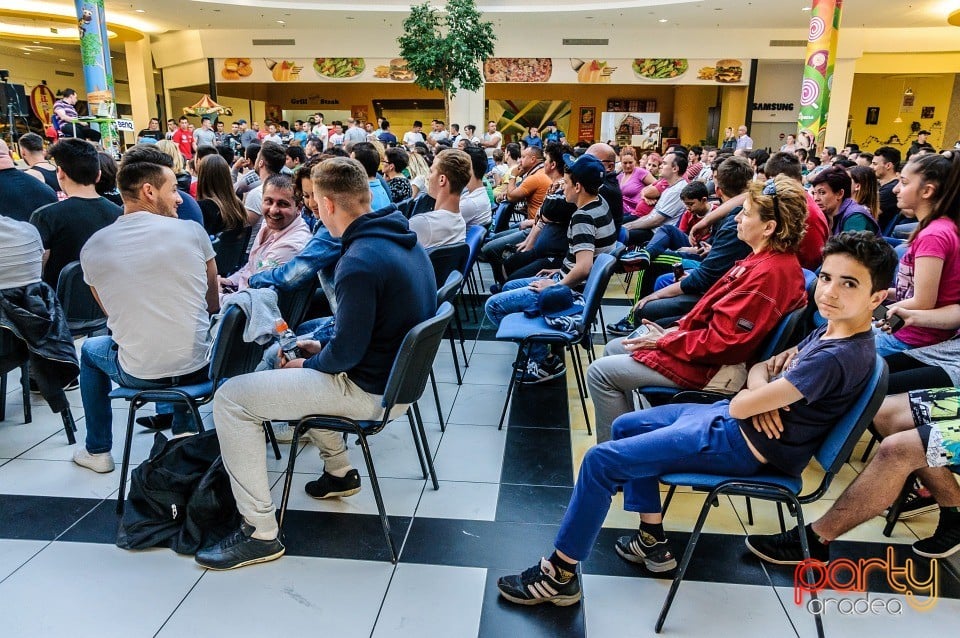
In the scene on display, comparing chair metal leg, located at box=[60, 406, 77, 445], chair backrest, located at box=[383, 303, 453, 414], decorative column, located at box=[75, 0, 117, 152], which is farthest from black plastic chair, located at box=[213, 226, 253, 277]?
decorative column, located at box=[75, 0, 117, 152]

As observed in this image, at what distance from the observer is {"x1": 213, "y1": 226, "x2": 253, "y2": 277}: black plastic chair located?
377cm

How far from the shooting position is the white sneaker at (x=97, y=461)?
264 centimetres

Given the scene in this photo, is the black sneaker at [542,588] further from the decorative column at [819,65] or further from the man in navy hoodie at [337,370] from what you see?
the decorative column at [819,65]

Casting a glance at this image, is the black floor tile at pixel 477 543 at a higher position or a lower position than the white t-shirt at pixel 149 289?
lower

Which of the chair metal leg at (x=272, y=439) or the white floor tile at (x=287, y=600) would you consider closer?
the white floor tile at (x=287, y=600)

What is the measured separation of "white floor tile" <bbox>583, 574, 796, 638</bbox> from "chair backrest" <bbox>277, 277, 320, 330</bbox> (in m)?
1.55

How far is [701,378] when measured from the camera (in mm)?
2297

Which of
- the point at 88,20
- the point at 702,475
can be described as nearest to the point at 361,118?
the point at 88,20

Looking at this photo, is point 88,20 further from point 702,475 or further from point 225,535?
point 702,475

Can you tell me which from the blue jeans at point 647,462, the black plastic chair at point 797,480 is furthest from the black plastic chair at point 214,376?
the black plastic chair at point 797,480

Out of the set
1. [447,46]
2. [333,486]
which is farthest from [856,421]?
[447,46]

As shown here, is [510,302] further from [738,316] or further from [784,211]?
[784,211]

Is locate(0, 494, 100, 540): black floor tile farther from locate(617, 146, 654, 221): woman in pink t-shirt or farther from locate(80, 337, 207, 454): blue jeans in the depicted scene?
locate(617, 146, 654, 221): woman in pink t-shirt

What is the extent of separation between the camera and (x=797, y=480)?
1.77m
